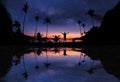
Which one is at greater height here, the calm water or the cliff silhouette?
the cliff silhouette

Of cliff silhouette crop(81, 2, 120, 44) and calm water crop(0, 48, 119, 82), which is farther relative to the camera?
cliff silhouette crop(81, 2, 120, 44)

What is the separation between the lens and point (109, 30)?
83750 mm

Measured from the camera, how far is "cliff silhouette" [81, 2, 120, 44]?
81.1 m

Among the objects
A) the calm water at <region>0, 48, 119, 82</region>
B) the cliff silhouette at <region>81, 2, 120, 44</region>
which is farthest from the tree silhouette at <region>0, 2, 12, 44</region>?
the calm water at <region>0, 48, 119, 82</region>

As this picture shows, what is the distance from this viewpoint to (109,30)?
83.8 m

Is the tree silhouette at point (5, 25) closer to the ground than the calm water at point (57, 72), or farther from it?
farther from it

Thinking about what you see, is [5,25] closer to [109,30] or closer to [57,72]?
[109,30]

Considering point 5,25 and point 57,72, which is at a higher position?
point 5,25

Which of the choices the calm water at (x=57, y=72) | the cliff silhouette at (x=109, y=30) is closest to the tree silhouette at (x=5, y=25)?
the cliff silhouette at (x=109, y=30)

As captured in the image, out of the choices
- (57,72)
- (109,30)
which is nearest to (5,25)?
(109,30)

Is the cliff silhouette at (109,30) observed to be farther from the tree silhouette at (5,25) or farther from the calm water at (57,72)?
the calm water at (57,72)

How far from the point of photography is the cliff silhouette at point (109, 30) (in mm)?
81062

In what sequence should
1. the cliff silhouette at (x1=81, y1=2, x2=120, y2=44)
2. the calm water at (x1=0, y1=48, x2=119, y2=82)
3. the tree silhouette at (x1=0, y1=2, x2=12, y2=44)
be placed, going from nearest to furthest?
1. the calm water at (x1=0, y1=48, x2=119, y2=82)
2. the cliff silhouette at (x1=81, y1=2, x2=120, y2=44)
3. the tree silhouette at (x1=0, y1=2, x2=12, y2=44)

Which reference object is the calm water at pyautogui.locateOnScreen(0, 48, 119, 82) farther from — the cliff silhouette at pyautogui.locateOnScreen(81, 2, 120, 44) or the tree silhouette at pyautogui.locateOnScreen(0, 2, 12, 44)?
the tree silhouette at pyautogui.locateOnScreen(0, 2, 12, 44)
